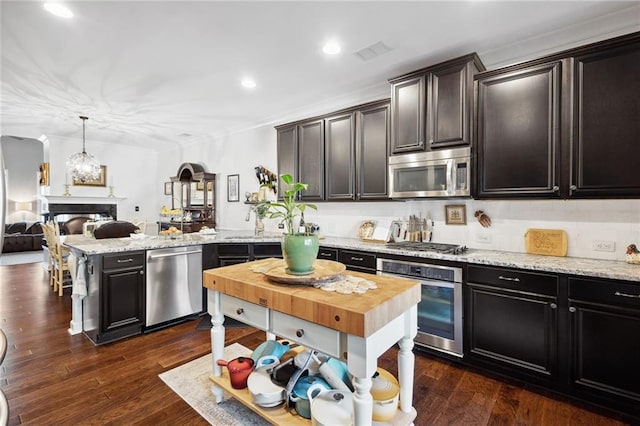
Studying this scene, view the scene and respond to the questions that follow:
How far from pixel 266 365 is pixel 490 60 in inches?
130

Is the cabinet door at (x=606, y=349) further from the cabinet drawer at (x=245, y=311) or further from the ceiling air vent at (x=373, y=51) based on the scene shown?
the ceiling air vent at (x=373, y=51)

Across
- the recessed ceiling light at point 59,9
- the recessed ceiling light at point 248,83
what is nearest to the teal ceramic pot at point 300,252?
the recessed ceiling light at point 59,9

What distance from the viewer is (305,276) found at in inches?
66.9

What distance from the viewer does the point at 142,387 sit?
7.61ft

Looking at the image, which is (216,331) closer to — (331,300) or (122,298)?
(331,300)

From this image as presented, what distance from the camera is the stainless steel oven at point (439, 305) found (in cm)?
259

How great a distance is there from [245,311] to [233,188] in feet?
14.1

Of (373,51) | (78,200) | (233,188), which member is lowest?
(78,200)

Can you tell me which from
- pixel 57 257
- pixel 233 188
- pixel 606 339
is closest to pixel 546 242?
pixel 606 339

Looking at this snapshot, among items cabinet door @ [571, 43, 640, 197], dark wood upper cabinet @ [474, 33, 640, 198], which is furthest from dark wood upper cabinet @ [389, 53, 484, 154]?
cabinet door @ [571, 43, 640, 197]

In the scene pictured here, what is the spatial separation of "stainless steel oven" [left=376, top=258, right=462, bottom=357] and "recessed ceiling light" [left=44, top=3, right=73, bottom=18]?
3.37 metres

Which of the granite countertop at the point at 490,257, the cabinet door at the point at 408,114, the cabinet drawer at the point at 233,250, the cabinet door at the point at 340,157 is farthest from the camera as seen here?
the cabinet drawer at the point at 233,250

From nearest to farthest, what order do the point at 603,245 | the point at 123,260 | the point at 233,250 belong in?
the point at 603,245, the point at 123,260, the point at 233,250

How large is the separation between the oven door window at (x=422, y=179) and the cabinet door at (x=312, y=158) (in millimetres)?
1104
